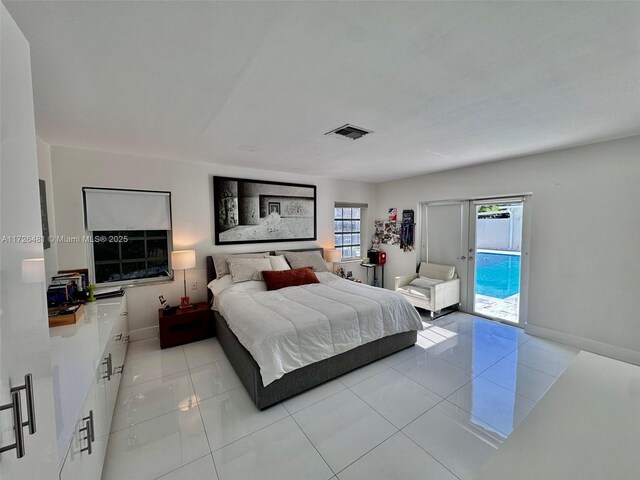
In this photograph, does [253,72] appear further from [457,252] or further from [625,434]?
[457,252]

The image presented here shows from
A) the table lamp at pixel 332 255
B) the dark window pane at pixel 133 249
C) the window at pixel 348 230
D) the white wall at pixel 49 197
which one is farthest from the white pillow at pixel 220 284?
the window at pixel 348 230

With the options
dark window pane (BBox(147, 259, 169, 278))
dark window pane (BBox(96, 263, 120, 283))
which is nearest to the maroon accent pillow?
dark window pane (BBox(147, 259, 169, 278))

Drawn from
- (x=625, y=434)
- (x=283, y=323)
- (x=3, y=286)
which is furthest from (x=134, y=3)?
(x=625, y=434)

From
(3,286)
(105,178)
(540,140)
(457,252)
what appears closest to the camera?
(3,286)

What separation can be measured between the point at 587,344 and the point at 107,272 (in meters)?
5.83

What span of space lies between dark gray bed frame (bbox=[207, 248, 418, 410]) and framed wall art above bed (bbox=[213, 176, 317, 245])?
52.8 inches

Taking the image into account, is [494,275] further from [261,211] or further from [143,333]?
[143,333]

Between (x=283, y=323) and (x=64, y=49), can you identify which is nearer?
(x=64, y=49)

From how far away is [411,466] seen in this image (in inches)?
64.8

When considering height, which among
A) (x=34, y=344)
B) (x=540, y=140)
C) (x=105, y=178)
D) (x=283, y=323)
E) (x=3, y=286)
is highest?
(x=540, y=140)

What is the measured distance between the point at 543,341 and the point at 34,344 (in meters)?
4.55

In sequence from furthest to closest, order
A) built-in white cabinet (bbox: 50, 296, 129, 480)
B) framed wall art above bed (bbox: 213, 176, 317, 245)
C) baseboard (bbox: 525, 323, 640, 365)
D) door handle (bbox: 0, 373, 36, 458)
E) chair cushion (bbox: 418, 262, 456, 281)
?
chair cushion (bbox: 418, 262, 456, 281)
framed wall art above bed (bbox: 213, 176, 317, 245)
baseboard (bbox: 525, 323, 640, 365)
built-in white cabinet (bbox: 50, 296, 129, 480)
door handle (bbox: 0, 373, 36, 458)

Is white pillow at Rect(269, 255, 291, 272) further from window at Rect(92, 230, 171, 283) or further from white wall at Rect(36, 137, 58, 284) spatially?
white wall at Rect(36, 137, 58, 284)

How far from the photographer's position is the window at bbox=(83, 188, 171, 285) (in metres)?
3.12
